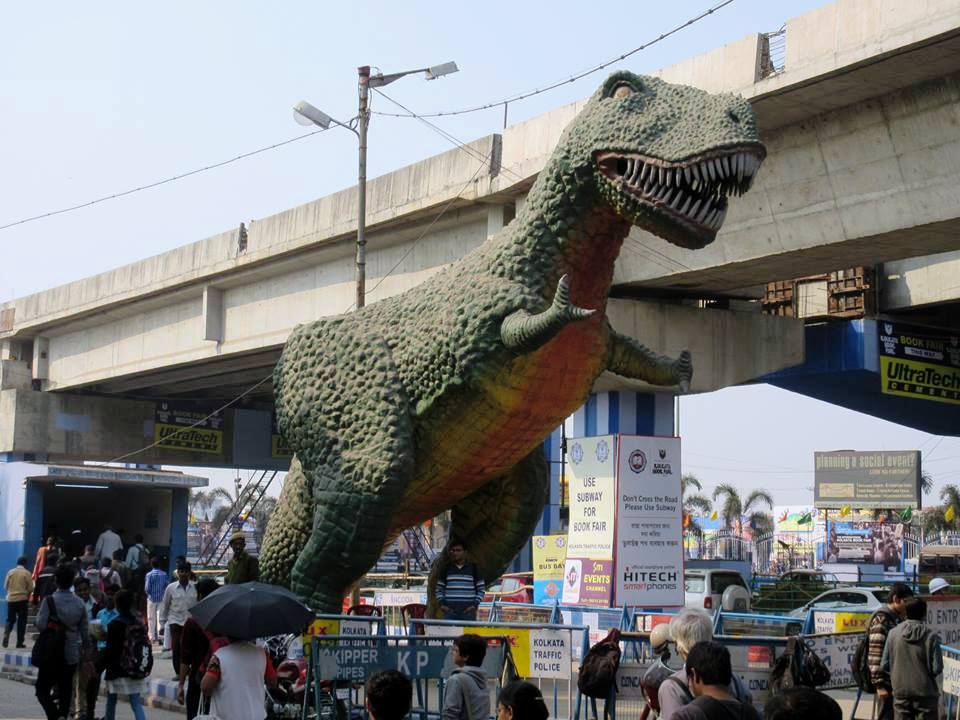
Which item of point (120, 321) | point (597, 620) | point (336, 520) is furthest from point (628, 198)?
point (120, 321)

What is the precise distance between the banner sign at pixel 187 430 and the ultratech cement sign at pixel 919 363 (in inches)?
572

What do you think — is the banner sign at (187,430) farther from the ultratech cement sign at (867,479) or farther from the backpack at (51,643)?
the ultratech cement sign at (867,479)

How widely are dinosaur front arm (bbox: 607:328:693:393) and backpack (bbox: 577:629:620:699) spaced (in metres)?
1.40

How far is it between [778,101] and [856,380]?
8.91 meters

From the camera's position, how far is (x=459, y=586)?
7.50m

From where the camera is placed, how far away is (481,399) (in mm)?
6340

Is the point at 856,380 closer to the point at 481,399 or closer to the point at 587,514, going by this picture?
the point at 587,514

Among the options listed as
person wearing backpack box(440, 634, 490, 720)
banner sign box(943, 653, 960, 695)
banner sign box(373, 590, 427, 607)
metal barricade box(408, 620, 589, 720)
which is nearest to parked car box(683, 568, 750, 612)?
banner sign box(373, 590, 427, 607)

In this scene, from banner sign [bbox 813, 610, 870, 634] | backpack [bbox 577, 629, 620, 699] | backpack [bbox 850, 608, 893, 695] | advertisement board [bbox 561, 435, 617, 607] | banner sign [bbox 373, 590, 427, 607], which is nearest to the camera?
backpack [bbox 577, 629, 620, 699]

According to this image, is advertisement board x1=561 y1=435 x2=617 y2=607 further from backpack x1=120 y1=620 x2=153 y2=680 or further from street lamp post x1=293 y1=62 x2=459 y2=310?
backpack x1=120 y1=620 x2=153 y2=680

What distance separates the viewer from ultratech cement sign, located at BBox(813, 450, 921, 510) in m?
41.0

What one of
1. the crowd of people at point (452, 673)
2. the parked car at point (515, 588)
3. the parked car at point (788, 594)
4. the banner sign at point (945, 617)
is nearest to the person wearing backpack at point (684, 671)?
the crowd of people at point (452, 673)

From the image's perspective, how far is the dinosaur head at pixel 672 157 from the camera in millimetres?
5691

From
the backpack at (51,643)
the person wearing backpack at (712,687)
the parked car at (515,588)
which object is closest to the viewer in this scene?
the person wearing backpack at (712,687)
